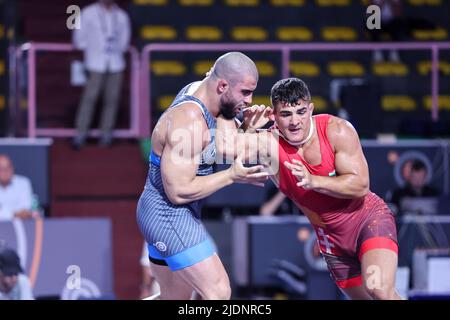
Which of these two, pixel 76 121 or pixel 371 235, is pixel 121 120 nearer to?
pixel 76 121

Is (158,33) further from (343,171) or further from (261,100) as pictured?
(343,171)

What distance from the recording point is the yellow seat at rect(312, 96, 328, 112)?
13.9 metres

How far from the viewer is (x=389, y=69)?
49.4 ft

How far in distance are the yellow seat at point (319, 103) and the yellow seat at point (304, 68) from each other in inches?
17.3

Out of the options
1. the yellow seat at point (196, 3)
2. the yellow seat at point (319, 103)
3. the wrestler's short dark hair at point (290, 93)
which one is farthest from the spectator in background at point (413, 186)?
the yellow seat at point (196, 3)

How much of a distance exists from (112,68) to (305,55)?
4.01 meters

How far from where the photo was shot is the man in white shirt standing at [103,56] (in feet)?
38.7

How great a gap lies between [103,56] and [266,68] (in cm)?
341

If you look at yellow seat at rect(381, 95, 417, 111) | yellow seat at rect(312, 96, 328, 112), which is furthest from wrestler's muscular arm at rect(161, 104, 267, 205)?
yellow seat at rect(381, 95, 417, 111)

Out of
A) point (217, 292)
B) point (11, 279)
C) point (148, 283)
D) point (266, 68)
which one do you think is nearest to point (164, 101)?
point (266, 68)

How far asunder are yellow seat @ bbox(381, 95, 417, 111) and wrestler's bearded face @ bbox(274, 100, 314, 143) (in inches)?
313

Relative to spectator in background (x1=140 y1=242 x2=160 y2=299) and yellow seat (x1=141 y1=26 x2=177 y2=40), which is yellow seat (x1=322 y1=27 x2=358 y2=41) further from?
spectator in background (x1=140 y1=242 x2=160 y2=299)

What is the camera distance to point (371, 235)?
6.81 meters
